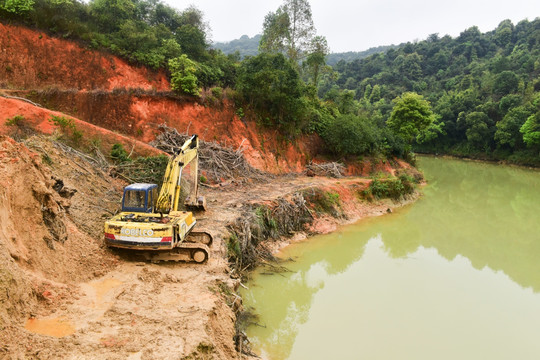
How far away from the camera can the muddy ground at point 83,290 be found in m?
4.70

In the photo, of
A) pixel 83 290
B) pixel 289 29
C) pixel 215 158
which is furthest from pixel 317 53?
pixel 83 290

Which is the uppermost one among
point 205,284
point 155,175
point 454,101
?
point 454,101

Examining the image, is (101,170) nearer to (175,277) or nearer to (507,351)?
(175,277)

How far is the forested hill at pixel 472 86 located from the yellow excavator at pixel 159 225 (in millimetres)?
27691

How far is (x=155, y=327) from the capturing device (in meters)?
5.47

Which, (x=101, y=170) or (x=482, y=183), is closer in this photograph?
(x=101, y=170)

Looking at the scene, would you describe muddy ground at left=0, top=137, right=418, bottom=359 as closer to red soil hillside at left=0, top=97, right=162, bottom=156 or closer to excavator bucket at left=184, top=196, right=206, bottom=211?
excavator bucket at left=184, top=196, right=206, bottom=211

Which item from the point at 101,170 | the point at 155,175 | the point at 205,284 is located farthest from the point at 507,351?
the point at 101,170

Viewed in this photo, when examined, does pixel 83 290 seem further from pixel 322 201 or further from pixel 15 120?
pixel 322 201

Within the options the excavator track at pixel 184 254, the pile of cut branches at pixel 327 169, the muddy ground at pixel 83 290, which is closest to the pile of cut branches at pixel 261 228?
the muddy ground at pixel 83 290

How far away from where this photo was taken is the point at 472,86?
5478cm

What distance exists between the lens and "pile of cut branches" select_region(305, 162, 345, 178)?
926 inches

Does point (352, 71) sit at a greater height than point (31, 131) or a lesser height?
greater

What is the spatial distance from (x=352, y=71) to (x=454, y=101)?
125ft
